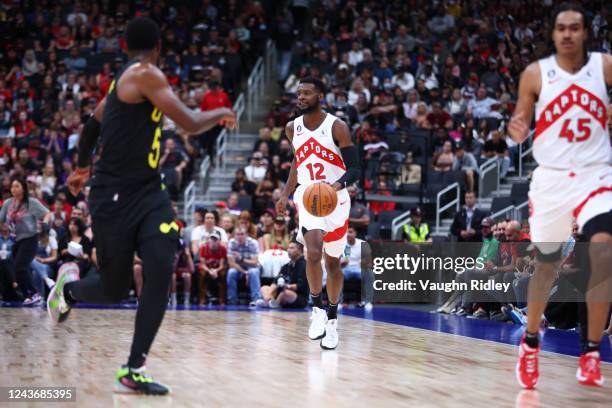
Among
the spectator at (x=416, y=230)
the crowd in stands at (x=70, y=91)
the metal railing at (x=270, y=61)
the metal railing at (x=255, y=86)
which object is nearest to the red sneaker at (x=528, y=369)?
the crowd in stands at (x=70, y=91)

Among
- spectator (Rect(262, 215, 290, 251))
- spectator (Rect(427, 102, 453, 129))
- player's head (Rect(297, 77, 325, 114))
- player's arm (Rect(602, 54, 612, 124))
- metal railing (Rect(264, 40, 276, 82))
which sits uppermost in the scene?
metal railing (Rect(264, 40, 276, 82))

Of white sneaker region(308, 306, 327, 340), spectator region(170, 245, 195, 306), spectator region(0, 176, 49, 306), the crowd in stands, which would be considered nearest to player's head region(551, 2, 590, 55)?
white sneaker region(308, 306, 327, 340)

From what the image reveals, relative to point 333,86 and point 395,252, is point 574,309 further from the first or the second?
point 333,86

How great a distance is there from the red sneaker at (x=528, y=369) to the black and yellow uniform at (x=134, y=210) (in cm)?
203

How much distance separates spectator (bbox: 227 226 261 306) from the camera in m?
14.5

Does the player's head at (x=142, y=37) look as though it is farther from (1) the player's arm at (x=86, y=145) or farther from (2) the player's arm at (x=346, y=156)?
(2) the player's arm at (x=346, y=156)

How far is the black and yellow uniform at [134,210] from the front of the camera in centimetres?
504

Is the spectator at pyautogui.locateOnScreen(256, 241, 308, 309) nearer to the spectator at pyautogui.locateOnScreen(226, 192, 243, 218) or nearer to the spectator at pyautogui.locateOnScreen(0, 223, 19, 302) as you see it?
the spectator at pyautogui.locateOnScreen(226, 192, 243, 218)

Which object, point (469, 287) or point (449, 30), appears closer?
point (469, 287)

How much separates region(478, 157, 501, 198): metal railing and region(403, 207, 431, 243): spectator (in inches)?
82.0

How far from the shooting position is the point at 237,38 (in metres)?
21.6

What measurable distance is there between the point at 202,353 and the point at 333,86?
1245cm

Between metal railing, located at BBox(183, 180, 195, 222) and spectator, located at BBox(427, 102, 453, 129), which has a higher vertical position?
spectator, located at BBox(427, 102, 453, 129)

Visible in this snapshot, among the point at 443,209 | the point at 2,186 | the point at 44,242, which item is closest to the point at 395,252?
the point at 443,209
